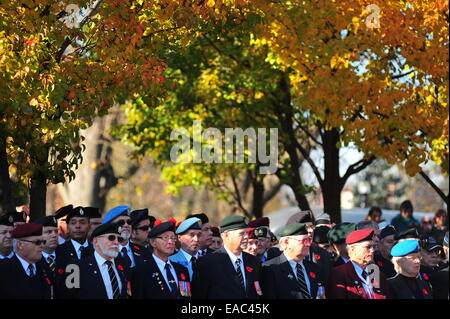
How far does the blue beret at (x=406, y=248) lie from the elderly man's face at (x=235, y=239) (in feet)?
6.02

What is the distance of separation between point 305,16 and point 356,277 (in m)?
8.03

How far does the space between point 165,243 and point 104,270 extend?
0.74 metres

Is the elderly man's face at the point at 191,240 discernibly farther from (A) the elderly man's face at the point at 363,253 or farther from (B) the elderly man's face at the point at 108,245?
(A) the elderly man's face at the point at 363,253

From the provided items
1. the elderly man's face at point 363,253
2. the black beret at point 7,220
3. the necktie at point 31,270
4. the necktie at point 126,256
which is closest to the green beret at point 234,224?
the necktie at point 126,256

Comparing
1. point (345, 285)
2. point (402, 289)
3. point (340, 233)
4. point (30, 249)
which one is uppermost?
point (30, 249)

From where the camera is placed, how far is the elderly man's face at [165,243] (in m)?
9.06

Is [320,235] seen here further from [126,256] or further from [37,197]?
[37,197]

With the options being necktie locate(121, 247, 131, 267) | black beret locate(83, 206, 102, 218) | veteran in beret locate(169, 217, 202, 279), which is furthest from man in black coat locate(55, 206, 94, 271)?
veteran in beret locate(169, 217, 202, 279)

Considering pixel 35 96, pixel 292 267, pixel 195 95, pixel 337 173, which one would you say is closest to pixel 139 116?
pixel 195 95

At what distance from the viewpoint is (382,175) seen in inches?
2763

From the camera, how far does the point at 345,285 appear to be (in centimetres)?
927

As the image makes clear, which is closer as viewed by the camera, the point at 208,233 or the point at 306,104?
the point at 208,233

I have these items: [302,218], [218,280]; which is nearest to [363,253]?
[218,280]
